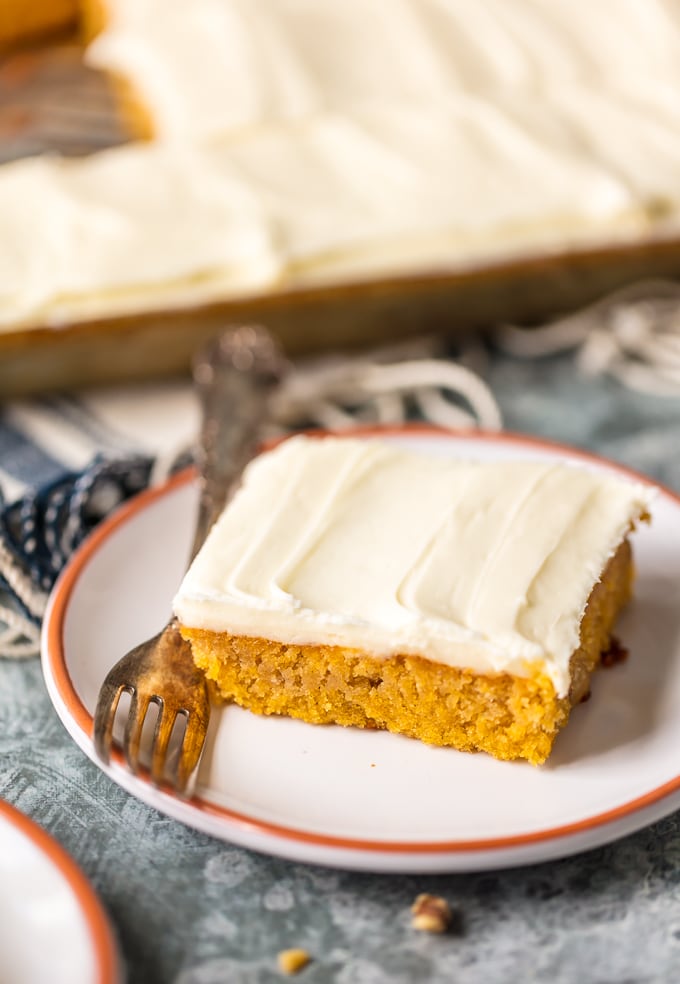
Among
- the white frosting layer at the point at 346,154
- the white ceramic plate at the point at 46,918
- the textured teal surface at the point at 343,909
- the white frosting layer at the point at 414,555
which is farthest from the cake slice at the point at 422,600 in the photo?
the white frosting layer at the point at 346,154

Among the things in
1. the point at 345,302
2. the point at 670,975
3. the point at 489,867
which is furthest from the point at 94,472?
the point at 670,975

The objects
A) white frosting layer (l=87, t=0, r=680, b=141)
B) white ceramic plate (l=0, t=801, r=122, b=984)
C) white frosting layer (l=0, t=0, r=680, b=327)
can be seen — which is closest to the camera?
white ceramic plate (l=0, t=801, r=122, b=984)

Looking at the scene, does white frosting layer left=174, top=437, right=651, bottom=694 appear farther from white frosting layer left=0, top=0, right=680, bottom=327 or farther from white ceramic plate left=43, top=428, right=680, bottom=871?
white frosting layer left=0, top=0, right=680, bottom=327

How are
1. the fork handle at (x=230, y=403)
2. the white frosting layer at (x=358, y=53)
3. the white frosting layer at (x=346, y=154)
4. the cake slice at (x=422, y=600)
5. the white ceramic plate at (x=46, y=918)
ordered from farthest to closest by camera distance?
the white frosting layer at (x=358, y=53) → the white frosting layer at (x=346, y=154) → the fork handle at (x=230, y=403) → the cake slice at (x=422, y=600) → the white ceramic plate at (x=46, y=918)

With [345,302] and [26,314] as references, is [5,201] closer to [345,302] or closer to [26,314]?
[26,314]

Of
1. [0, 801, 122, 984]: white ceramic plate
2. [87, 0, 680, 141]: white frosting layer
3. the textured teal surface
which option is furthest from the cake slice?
[87, 0, 680, 141]: white frosting layer

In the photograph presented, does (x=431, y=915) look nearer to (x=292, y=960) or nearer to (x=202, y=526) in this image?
(x=292, y=960)

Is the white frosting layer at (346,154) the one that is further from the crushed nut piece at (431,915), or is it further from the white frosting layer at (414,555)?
the crushed nut piece at (431,915)
